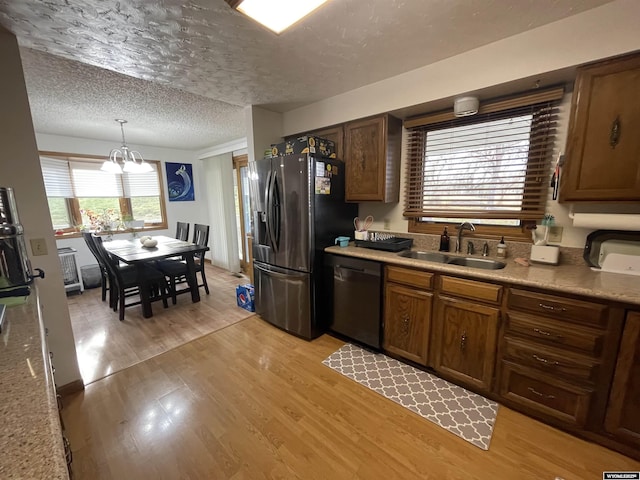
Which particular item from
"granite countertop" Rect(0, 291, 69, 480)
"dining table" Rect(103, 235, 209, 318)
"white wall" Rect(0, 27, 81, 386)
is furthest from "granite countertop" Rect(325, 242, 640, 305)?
"dining table" Rect(103, 235, 209, 318)

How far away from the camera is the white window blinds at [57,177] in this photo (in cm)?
396

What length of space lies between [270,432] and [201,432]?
1.40 feet

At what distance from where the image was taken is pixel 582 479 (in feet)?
4.36

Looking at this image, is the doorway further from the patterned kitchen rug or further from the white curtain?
the patterned kitchen rug

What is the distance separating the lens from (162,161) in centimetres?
514

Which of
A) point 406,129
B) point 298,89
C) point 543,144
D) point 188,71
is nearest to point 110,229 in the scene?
point 188,71

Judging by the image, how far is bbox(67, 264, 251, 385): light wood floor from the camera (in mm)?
2379

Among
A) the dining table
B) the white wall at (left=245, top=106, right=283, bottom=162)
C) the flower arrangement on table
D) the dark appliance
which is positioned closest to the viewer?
the dark appliance

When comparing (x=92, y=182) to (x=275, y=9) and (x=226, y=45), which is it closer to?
(x=226, y=45)

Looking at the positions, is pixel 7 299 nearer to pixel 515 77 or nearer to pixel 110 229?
pixel 515 77

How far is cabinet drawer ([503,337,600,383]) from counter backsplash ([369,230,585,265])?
2.39 ft

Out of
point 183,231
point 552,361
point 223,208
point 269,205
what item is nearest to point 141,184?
point 183,231

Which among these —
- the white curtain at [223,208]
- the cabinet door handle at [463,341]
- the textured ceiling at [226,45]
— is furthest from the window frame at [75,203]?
the cabinet door handle at [463,341]

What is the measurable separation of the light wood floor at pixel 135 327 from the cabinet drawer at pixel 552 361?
264 centimetres
